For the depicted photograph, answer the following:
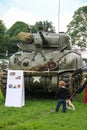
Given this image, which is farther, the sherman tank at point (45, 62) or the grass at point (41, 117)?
the sherman tank at point (45, 62)

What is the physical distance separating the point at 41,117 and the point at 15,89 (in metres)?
3.12

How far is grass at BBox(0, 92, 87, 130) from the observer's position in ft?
35.2

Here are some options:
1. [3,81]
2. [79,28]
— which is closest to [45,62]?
[3,81]

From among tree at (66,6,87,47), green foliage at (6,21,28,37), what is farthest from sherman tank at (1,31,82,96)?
green foliage at (6,21,28,37)

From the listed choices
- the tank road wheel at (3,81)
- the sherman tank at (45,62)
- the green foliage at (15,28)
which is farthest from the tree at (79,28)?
the tank road wheel at (3,81)

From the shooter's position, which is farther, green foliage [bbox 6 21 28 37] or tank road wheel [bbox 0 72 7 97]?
green foliage [bbox 6 21 28 37]

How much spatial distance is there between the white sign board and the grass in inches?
11.0

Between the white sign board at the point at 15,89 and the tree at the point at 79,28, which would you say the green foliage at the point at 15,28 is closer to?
the tree at the point at 79,28

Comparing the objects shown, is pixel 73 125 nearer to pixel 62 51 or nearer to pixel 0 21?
pixel 62 51

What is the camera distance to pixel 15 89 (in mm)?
15352

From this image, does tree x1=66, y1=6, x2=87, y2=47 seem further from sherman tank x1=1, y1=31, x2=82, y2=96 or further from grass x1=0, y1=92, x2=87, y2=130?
grass x1=0, y1=92, x2=87, y2=130

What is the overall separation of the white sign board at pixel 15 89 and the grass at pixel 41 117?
0.91 feet

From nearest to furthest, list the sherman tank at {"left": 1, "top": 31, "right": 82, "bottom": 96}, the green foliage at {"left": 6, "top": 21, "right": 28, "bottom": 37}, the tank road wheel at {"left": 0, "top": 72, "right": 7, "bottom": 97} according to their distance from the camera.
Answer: the sherman tank at {"left": 1, "top": 31, "right": 82, "bottom": 96}
the tank road wheel at {"left": 0, "top": 72, "right": 7, "bottom": 97}
the green foliage at {"left": 6, "top": 21, "right": 28, "bottom": 37}

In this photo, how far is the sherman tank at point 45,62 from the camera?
16.0m
